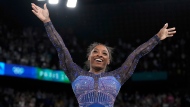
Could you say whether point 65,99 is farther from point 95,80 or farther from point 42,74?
point 95,80

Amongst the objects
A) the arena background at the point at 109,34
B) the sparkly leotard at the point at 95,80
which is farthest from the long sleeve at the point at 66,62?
the arena background at the point at 109,34

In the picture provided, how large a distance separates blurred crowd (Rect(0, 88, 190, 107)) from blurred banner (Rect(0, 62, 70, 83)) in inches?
28.0

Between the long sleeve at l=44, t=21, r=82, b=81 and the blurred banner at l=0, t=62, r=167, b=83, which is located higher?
the blurred banner at l=0, t=62, r=167, b=83

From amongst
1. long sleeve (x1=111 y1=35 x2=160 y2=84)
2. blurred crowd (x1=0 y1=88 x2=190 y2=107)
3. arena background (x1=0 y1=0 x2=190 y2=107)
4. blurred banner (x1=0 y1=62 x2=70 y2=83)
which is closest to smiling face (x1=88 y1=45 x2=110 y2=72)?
long sleeve (x1=111 y1=35 x2=160 y2=84)

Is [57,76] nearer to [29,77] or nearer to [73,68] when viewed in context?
[29,77]

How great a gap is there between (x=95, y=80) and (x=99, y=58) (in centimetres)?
26

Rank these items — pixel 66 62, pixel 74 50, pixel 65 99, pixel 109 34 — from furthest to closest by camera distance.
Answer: pixel 109 34
pixel 74 50
pixel 65 99
pixel 66 62

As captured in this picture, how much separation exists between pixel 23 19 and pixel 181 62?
8805mm

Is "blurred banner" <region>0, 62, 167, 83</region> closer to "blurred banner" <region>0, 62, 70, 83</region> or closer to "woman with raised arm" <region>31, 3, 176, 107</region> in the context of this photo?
"blurred banner" <region>0, 62, 70, 83</region>

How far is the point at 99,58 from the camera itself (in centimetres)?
412

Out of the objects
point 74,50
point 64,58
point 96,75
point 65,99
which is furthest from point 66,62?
point 74,50

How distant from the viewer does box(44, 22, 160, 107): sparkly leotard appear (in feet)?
13.2

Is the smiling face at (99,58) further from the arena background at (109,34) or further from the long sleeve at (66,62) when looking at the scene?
the arena background at (109,34)

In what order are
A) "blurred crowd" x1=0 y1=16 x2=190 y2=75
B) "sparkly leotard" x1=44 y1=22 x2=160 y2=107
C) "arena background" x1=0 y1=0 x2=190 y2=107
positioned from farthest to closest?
"arena background" x1=0 y1=0 x2=190 y2=107 < "blurred crowd" x1=0 y1=16 x2=190 y2=75 < "sparkly leotard" x1=44 y1=22 x2=160 y2=107
